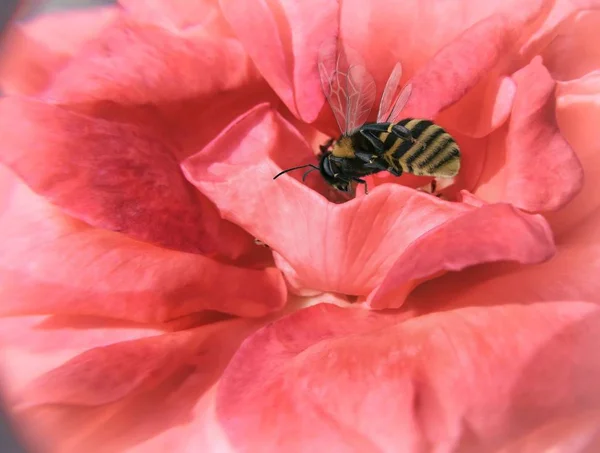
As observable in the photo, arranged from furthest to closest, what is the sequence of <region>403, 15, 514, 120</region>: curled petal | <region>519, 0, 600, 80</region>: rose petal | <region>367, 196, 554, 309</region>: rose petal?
<region>519, 0, 600, 80</region>: rose petal
<region>403, 15, 514, 120</region>: curled petal
<region>367, 196, 554, 309</region>: rose petal

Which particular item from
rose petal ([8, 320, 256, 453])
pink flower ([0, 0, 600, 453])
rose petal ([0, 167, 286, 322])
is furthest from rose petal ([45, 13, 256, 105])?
rose petal ([8, 320, 256, 453])

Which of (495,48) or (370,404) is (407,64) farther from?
(370,404)

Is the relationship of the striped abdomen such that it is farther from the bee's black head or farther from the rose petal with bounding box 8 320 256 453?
the rose petal with bounding box 8 320 256 453

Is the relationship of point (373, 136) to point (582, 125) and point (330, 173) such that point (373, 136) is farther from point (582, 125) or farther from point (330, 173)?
point (582, 125)

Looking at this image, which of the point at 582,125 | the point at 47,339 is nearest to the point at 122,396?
the point at 47,339

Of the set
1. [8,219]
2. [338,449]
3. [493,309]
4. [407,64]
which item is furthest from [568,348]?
[8,219]

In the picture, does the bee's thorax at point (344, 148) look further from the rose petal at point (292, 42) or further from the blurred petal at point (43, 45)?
the blurred petal at point (43, 45)
